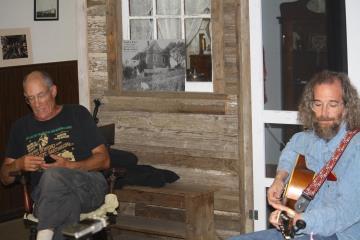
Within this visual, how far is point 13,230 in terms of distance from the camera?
571cm

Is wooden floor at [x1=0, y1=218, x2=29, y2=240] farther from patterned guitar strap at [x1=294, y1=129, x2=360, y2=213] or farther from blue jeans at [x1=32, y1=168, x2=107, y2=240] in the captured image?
patterned guitar strap at [x1=294, y1=129, x2=360, y2=213]

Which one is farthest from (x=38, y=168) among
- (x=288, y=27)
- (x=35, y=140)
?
(x=288, y=27)

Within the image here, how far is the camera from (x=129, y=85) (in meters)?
5.77

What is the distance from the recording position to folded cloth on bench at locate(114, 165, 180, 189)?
5324mm

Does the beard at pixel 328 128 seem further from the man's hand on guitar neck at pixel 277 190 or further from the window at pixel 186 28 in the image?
the window at pixel 186 28

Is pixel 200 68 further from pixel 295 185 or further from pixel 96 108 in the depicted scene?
pixel 295 185

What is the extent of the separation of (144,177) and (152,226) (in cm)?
35

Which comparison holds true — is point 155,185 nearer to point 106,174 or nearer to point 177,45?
point 106,174

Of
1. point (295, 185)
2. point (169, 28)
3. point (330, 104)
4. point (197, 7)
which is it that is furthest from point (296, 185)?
point (169, 28)

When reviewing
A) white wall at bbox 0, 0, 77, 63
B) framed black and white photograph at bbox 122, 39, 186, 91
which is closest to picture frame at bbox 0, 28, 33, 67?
white wall at bbox 0, 0, 77, 63

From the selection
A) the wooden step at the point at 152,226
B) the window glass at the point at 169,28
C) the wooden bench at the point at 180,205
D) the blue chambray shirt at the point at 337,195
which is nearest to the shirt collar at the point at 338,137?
the blue chambray shirt at the point at 337,195

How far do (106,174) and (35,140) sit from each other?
1.56 feet

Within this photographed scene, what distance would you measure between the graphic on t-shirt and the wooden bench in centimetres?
74

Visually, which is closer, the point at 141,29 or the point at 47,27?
the point at 141,29
